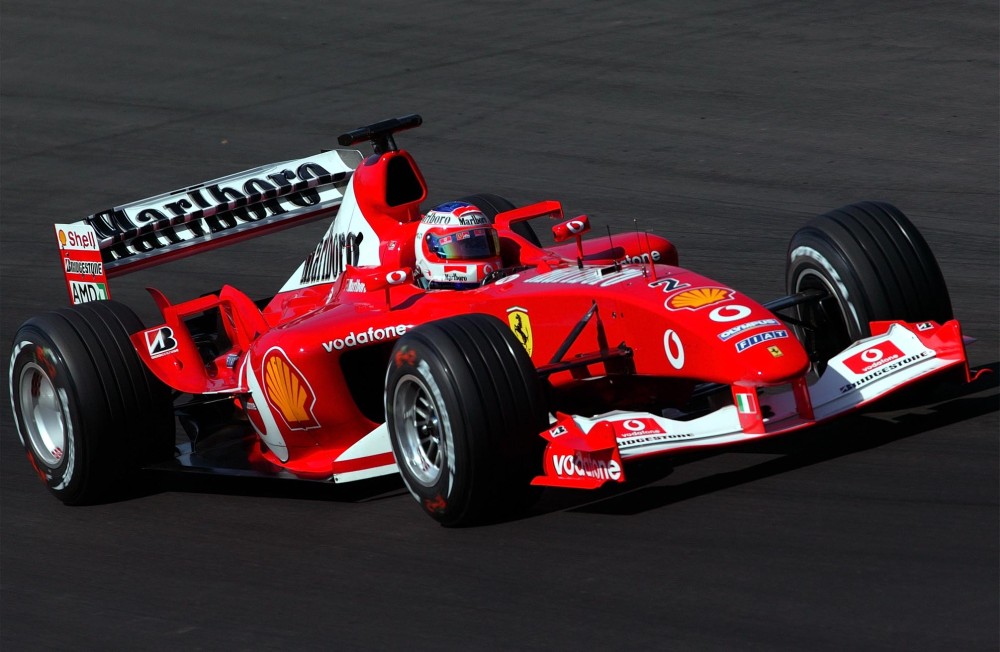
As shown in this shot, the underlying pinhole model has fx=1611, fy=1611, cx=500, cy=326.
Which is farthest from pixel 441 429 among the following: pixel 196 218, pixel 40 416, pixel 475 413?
pixel 196 218

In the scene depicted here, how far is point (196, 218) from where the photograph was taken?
10.3m

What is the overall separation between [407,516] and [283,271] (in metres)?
6.27

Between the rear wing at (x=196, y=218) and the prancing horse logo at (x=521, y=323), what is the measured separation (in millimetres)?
2681

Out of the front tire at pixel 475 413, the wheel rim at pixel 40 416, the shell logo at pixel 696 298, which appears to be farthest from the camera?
the wheel rim at pixel 40 416

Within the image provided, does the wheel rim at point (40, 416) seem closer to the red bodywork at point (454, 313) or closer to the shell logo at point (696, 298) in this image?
the red bodywork at point (454, 313)

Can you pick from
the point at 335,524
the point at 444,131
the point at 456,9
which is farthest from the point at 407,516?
the point at 456,9

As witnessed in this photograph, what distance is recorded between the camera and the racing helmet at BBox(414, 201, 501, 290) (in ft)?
27.6

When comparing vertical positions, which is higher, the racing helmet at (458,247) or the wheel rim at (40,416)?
the racing helmet at (458,247)

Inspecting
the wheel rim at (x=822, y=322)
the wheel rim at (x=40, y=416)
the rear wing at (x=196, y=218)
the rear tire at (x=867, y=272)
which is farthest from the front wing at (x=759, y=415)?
the rear wing at (x=196, y=218)

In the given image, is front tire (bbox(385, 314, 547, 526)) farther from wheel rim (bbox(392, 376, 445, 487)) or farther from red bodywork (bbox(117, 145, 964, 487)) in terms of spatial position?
red bodywork (bbox(117, 145, 964, 487))

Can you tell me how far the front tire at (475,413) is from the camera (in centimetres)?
708

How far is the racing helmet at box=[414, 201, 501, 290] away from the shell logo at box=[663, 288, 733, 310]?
1273 mm

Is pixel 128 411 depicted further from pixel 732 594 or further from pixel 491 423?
pixel 732 594

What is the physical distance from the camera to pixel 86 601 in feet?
24.2
